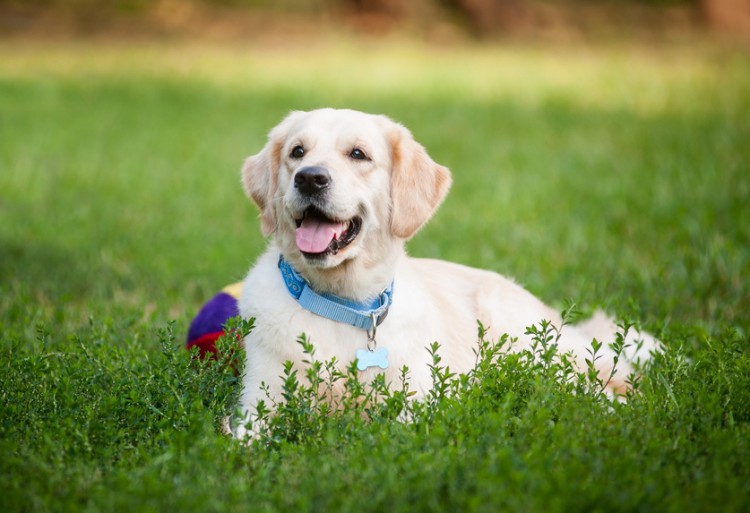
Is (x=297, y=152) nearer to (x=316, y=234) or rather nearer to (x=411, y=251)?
(x=316, y=234)

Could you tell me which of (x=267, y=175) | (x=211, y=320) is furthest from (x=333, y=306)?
(x=211, y=320)

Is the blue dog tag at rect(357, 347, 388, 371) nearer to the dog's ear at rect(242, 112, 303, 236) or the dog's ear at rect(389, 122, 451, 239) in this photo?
the dog's ear at rect(389, 122, 451, 239)

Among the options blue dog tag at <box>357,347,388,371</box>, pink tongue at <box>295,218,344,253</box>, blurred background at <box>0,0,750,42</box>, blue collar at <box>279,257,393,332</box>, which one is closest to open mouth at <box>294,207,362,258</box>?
pink tongue at <box>295,218,344,253</box>

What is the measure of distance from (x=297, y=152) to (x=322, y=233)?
1.58 ft

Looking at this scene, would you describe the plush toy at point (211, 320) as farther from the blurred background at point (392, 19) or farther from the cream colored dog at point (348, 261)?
the blurred background at point (392, 19)

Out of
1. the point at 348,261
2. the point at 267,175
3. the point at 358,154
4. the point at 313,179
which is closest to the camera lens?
the point at 313,179

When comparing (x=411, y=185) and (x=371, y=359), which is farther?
(x=411, y=185)

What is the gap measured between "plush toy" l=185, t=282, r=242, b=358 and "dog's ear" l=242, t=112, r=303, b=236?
480mm

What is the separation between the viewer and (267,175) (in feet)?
13.6

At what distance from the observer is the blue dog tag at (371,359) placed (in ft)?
11.9

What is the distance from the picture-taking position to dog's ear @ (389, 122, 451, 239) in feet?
12.9

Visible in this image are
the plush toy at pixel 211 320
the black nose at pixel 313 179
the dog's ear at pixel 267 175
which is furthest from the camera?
the plush toy at pixel 211 320

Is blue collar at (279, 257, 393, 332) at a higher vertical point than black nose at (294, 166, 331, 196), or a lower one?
lower

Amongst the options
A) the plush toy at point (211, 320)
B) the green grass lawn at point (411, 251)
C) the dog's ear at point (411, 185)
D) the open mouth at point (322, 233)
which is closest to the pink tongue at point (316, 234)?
the open mouth at point (322, 233)
